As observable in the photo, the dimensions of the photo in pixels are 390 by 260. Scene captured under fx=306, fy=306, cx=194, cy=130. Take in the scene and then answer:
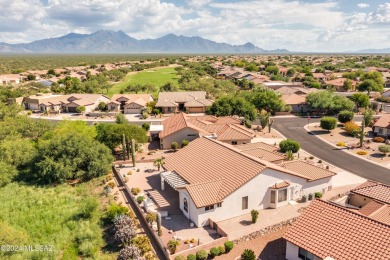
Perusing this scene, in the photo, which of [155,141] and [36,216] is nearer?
[36,216]

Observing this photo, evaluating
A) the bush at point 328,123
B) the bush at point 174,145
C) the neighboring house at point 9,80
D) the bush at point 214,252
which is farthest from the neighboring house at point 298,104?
the neighboring house at point 9,80

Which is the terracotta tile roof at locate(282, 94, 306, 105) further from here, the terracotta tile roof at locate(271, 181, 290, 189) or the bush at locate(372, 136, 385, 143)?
the terracotta tile roof at locate(271, 181, 290, 189)

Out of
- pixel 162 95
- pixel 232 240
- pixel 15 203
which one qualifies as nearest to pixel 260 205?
pixel 232 240

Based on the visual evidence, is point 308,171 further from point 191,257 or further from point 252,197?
point 191,257

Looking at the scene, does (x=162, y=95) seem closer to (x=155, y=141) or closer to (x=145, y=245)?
(x=155, y=141)

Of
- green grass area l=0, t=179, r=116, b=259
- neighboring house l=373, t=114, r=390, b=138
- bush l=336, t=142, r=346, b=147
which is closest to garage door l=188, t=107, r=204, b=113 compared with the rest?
bush l=336, t=142, r=346, b=147

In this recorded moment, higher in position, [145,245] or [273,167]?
[273,167]

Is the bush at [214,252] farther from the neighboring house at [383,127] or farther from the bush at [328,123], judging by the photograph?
the neighboring house at [383,127]

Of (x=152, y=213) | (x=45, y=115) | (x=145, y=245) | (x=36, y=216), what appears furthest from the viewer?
(x=45, y=115)
